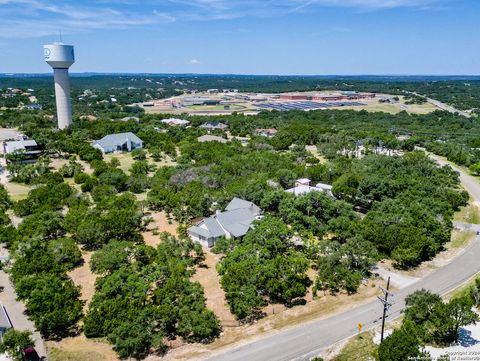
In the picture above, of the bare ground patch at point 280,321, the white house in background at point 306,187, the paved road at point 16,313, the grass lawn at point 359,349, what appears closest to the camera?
the grass lawn at point 359,349

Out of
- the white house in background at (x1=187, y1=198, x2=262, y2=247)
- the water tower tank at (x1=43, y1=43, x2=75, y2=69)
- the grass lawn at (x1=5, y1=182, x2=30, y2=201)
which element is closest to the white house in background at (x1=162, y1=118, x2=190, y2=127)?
the water tower tank at (x1=43, y1=43, x2=75, y2=69)

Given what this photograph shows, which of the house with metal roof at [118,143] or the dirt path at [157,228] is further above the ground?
the house with metal roof at [118,143]

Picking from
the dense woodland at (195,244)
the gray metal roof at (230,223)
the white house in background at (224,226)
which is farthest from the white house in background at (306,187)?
the white house in background at (224,226)

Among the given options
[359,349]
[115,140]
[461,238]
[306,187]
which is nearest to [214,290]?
[359,349]

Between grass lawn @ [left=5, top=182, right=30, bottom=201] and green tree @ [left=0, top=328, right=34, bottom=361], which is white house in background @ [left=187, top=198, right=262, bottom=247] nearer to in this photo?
green tree @ [left=0, top=328, right=34, bottom=361]

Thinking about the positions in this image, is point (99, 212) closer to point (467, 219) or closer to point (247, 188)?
point (247, 188)

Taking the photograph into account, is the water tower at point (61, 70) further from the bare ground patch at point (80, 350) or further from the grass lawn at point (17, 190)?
the bare ground patch at point (80, 350)

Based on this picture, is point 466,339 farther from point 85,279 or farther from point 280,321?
point 85,279
